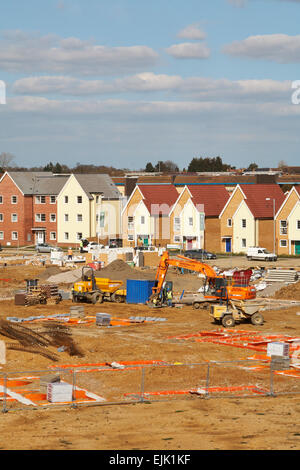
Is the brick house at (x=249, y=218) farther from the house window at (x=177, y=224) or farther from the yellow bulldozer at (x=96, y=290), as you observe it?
the yellow bulldozer at (x=96, y=290)

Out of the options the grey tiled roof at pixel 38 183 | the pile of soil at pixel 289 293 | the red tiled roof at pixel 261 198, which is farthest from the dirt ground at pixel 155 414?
the grey tiled roof at pixel 38 183

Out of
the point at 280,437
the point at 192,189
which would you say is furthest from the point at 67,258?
the point at 280,437

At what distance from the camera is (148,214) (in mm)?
94875

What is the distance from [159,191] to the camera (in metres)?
97.8

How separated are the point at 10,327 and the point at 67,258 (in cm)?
4009

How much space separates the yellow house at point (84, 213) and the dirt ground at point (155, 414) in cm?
6285

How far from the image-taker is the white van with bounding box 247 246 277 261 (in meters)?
80.9

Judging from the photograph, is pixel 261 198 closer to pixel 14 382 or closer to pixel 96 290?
pixel 96 290

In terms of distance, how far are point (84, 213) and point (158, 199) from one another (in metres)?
11.0

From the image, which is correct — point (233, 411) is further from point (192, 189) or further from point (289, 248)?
point (192, 189)

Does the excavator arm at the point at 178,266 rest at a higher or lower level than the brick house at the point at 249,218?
lower

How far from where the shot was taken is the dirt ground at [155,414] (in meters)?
19.3

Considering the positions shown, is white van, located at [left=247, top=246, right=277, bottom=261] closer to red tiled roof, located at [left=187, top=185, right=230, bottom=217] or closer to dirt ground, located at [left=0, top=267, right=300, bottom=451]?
red tiled roof, located at [left=187, top=185, right=230, bottom=217]

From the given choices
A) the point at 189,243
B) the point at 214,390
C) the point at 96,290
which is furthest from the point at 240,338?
the point at 189,243
